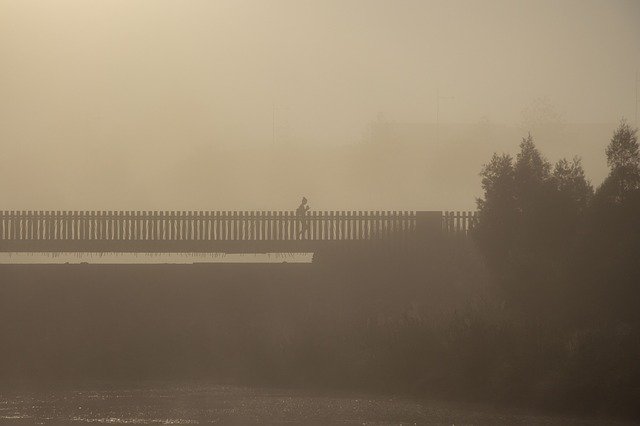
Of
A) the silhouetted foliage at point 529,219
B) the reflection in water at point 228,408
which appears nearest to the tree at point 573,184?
the silhouetted foliage at point 529,219

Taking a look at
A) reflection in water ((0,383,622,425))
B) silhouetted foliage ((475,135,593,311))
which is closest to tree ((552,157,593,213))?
silhouetted foliage ((475,135,593,311))

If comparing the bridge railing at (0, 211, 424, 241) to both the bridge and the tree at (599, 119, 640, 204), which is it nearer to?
the bridge

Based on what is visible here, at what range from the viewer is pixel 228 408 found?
A: 34.0m

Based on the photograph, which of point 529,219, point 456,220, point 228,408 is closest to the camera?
point 228,408

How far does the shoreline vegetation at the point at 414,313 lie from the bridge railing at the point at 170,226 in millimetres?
4438

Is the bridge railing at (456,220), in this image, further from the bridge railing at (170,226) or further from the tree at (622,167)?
the tree at (622,167)

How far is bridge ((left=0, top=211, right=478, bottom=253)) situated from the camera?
172ft

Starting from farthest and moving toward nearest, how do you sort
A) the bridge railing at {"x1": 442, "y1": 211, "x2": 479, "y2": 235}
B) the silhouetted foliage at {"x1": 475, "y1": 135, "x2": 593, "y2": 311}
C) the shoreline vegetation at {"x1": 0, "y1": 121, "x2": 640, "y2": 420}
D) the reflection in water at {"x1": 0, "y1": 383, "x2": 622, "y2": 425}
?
the bridge railing at {"x1": 442, "y1": 211, "x2": 479, "y2": 235}
the silhouetted foliage at {"x1": 475, "y1": 135, "x2": 593, "y2": 311}
the shoreline vegetation at {"x1": 0, "y1": 121, "x2": 640, "y2": 420}
the reflection in water at {"x1": 0, "y1": 383, "x2": 622, "y2": 425}

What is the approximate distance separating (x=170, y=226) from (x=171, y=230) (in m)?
0.14

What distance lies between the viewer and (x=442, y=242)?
49.4 meters

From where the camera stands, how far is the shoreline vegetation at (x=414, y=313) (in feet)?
121

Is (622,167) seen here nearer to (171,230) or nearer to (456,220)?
(456,220)

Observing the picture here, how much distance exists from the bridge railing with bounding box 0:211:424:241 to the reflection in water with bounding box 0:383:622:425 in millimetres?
15099

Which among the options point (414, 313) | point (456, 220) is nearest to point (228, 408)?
point (414, 313)
